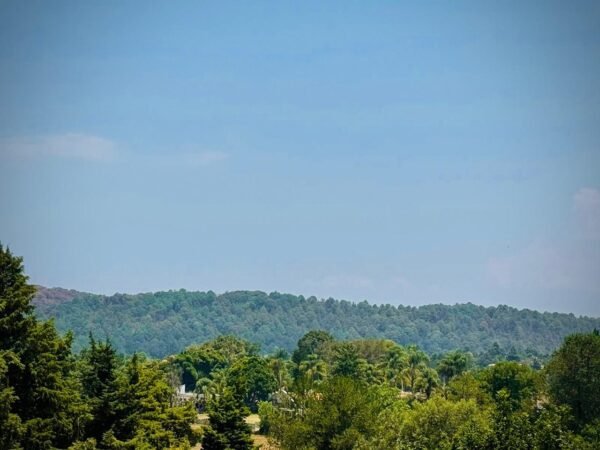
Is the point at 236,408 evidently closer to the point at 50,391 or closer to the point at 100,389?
the point at 100,389

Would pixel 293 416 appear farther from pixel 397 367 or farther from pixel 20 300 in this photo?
pixel 397 367

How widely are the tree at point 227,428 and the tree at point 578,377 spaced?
114 ft

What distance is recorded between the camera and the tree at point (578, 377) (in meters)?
84.1

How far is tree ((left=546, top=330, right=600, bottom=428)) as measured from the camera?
84062mm

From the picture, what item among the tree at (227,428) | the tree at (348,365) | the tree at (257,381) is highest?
the tree at (348,365)

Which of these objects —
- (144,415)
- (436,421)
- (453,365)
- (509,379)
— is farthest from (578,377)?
(453,365)

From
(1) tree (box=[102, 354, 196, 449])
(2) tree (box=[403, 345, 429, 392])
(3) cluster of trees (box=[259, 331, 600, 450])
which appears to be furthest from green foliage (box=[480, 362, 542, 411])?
(1) tree (box=[102, 354, 196, 449])

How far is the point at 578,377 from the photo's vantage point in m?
86.1

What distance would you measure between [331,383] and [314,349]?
4810 inches

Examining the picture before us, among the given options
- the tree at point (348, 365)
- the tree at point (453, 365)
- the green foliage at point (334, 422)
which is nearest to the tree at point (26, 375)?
the green foliage at point (334, 422)

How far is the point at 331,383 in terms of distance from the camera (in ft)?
254

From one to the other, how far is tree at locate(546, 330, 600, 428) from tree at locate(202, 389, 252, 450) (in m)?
34.7

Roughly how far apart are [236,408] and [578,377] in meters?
39.5

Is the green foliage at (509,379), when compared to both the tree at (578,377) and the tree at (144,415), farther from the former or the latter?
the tree at (144,415)
